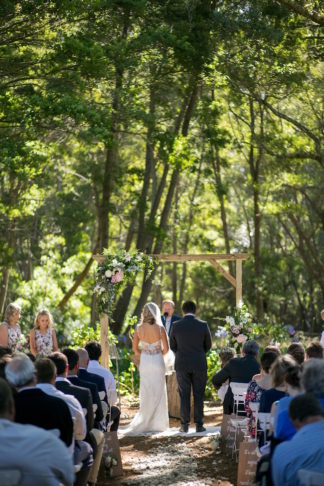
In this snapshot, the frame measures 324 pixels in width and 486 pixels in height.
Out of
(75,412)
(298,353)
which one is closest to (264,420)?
(75,412)

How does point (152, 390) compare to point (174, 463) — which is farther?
point (152, 390)

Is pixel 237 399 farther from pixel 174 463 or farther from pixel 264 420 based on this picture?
pixel 264 420

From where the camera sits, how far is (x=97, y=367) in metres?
9.58

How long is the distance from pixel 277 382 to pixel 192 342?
4675 mm

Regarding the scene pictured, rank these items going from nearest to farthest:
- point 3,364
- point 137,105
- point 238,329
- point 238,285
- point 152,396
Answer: point 3,364 < point 152,396 < point 238,329 < point 238,285 < point 137,105

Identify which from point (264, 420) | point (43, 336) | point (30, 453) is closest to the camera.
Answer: point (30, 453)

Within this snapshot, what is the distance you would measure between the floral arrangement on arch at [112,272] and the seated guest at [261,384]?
5.04 m

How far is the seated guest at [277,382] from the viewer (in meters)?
7.41

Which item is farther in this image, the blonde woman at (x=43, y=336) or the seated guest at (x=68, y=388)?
the blonde woman at (x=43, y=336)

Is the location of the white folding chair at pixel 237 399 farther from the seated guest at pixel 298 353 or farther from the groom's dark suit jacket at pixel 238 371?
the seated guest at pixel 298 353

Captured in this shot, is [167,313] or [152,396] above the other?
[167,313]

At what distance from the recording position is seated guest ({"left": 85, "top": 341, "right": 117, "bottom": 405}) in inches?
373

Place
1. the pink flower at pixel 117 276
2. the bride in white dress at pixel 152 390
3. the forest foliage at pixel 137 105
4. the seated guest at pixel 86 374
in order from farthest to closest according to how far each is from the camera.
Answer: the forest foliage at pixel 137 105 → the pink flower at pixel 117 276 → the bride in white dress at pixel 152 390 → the seated guest at pixel 86 374

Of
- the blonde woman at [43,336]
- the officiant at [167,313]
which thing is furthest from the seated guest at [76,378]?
the officiant at [167,313]
